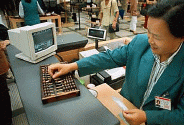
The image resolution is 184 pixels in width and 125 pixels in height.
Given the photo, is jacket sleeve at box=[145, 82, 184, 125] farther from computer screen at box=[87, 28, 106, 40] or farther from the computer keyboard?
computer screen at box=[87, 28, 106, 40]

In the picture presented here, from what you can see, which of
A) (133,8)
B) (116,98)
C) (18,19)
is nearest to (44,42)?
(116,98)

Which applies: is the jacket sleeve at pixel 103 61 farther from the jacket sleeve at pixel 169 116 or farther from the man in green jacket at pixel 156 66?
the jacket sleeve at pixel 169 116

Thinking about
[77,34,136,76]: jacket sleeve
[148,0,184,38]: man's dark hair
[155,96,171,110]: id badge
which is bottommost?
[155,96,171,110]: id badge

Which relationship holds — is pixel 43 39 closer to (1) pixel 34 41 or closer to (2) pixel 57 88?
(1) pixel 34 41

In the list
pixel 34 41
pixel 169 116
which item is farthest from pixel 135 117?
pixel 34 41

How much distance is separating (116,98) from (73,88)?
0.52 m

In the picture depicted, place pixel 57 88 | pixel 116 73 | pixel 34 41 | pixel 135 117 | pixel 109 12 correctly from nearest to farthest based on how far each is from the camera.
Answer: pixel 135 117, pixel 57 88, pixel 34 41, pixel 116 73, pixel 109 12

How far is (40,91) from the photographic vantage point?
923 millimetres

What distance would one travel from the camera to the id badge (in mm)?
846

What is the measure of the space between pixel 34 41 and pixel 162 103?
111cm

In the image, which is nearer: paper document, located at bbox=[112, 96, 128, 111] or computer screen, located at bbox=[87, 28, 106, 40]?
paper document, located at bbox=[112, 96, 128, 111]

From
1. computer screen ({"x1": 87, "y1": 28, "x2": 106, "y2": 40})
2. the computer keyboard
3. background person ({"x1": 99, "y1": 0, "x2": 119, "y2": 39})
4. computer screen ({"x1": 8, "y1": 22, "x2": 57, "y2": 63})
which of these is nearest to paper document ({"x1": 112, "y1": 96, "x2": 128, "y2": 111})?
the computer keyboard

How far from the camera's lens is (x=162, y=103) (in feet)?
2.84

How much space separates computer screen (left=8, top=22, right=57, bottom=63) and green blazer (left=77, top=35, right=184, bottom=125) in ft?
1.62
